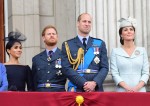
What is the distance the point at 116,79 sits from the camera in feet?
19.5

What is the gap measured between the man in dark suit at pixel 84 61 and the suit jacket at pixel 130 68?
24 cm

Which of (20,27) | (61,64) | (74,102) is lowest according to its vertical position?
(74,102)

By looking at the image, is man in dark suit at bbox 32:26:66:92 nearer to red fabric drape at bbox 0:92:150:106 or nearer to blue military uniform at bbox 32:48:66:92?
blue military uniform at bbox 32:48:66:92

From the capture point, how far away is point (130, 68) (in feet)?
19.7

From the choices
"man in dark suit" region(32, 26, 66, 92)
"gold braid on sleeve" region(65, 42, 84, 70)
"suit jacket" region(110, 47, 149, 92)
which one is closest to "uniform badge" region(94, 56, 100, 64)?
"gold braid on sleeve" region(65, 42, 84, 70)

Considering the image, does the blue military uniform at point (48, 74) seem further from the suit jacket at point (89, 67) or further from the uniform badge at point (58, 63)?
the suit jacket at point (89, 67)

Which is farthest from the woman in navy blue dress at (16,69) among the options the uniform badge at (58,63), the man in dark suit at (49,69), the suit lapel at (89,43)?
the suit lapel at (89,43)

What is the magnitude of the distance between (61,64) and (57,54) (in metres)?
0.26

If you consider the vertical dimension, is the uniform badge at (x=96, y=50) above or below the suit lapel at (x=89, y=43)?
below

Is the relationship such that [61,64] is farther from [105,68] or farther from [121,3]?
A: [121,3]

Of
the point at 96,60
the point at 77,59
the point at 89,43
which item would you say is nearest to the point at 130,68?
the point at 96,60

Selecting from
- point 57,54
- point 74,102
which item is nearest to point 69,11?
point 57,54

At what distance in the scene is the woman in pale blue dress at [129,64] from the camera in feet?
19.5

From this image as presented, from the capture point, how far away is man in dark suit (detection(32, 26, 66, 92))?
19.8 feet
